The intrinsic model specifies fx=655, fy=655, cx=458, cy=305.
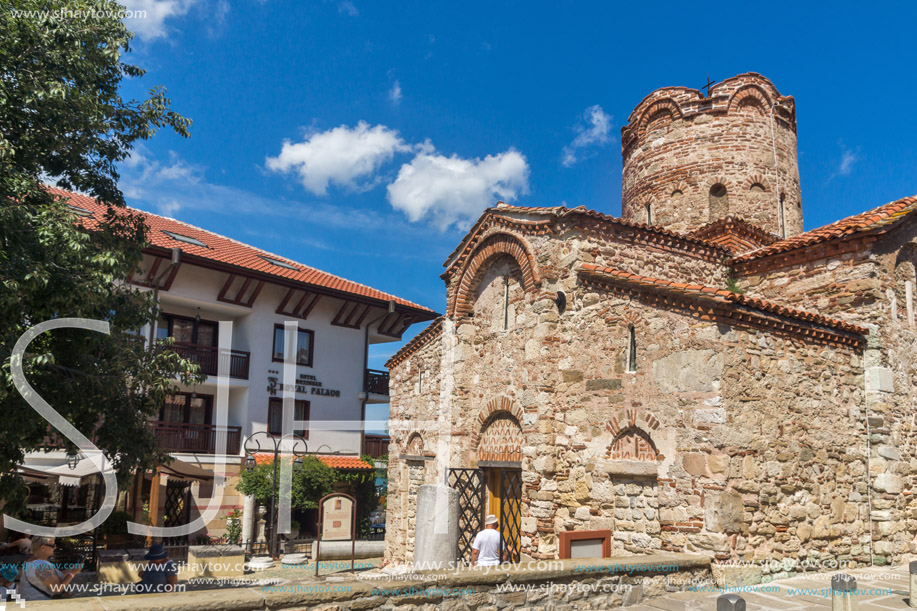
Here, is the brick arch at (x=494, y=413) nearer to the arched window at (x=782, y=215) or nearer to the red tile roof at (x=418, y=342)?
the red tile roof at (x=418, y=342)

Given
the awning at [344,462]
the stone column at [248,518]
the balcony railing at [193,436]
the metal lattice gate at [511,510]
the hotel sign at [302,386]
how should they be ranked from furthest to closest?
the hotel sign at [302,386] < the awning at [344,462] < the balcony railing at [193,436] < the stone column at [248,518] < the metal lattice gate at [511,510]

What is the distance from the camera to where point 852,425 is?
968 cm

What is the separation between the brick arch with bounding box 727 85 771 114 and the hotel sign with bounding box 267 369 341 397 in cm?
1420

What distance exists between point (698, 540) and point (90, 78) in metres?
8.89

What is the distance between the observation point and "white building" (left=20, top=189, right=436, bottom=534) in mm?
18250

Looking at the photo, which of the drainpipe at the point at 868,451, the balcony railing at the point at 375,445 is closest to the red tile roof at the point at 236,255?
the balcony railing at the point at 375,445

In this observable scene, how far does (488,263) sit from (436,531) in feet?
18.7

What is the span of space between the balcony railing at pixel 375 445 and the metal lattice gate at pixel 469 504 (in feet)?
35.1

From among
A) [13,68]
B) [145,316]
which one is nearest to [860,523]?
[145,316]

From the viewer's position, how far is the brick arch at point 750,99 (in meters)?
15.2

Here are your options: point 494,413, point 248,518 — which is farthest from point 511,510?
point 248,518

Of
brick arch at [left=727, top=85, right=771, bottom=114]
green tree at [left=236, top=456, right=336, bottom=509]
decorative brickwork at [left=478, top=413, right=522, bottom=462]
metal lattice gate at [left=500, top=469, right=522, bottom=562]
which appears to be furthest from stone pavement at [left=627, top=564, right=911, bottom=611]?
green tree at [left=236, top=456, right=336, bottom=509]

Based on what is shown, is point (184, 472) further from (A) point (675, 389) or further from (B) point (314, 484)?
(A) point (675, 389)

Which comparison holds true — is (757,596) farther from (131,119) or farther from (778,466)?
(131,119)
